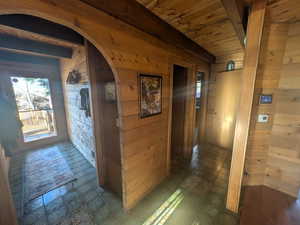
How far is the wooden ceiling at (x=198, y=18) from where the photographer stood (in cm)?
132

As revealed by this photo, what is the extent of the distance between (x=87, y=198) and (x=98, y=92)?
64.8 inches

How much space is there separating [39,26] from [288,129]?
3.66m

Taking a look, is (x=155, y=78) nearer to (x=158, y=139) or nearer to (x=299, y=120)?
(x=158, y=139)

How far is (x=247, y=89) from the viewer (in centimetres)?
137

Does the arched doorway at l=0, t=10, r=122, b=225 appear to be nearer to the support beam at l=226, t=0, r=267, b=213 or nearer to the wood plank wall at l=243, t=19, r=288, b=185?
the support beam at l=226, t=0, r=267, b=213

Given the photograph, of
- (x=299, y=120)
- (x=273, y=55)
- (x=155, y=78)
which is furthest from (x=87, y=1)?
(x=299, y=120)

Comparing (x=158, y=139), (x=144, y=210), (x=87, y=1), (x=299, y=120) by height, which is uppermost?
(x=87, y=1)

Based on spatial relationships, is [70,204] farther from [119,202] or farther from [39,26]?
[39,26]

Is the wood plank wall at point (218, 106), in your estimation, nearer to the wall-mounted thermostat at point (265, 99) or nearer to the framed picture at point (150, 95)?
the wall-mounted thermostat at point (265, 99)

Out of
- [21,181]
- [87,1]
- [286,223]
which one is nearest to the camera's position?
[87,1]

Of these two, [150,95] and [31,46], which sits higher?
[31,46]

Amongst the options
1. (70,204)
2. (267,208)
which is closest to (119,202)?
(70,204)

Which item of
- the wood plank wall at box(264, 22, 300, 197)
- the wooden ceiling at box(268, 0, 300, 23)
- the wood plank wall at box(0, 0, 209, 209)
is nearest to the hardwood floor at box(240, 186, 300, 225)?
the wood plank wall at box(264, 22, 300, 197)

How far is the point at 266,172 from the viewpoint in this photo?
2.02 metres
